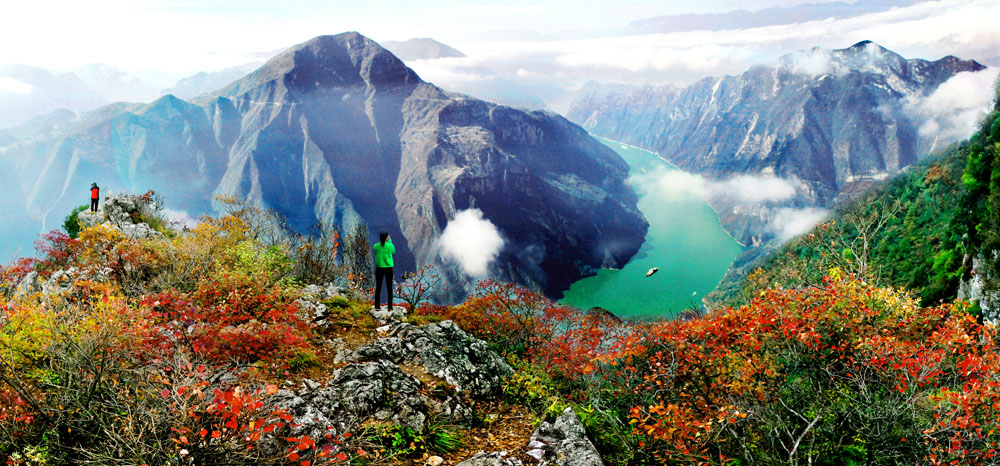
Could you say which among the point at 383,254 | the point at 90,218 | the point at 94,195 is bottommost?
the point at 90,218

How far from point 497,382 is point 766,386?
23.2 feet

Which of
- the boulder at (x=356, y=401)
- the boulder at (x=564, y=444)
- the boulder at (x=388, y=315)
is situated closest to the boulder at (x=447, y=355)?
the boulder at (x=388, y=315)

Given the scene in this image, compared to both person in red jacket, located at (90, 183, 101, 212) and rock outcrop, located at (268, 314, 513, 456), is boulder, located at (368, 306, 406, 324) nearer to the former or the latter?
rock outcrop, located at (268, 314, 513, 456)

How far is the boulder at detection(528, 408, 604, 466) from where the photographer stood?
8906mm

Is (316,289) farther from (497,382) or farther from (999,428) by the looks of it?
(999,428)

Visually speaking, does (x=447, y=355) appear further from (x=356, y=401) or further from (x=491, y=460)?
(x=491, y=460)

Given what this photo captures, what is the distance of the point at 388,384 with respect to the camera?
32.9ft

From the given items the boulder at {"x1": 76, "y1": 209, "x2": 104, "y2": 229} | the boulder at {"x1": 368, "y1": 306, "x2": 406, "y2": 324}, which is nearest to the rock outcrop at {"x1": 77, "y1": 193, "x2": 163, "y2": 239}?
the boulder at {"x1": 76, "y1": 209, "x2": 104, "y2": 229}

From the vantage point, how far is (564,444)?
936 cm

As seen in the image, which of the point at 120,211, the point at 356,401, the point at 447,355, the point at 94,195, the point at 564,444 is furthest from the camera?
the point at 94,195

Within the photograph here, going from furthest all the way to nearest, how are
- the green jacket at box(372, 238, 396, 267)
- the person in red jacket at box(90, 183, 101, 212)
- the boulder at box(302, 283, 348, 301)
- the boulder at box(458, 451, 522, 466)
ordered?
the person in red jacket at box(90, 183, 101, 212), the boulder at box(302, 283, 348, 301), the green jacket at box(372, 238, 396, 267), the boulder at box(458, 451, 522, 466)

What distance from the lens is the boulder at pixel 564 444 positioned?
29.2 ft

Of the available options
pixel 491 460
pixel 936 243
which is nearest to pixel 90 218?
pixel 491 460

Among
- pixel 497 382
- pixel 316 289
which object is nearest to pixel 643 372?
Answer: pixel 497 382
